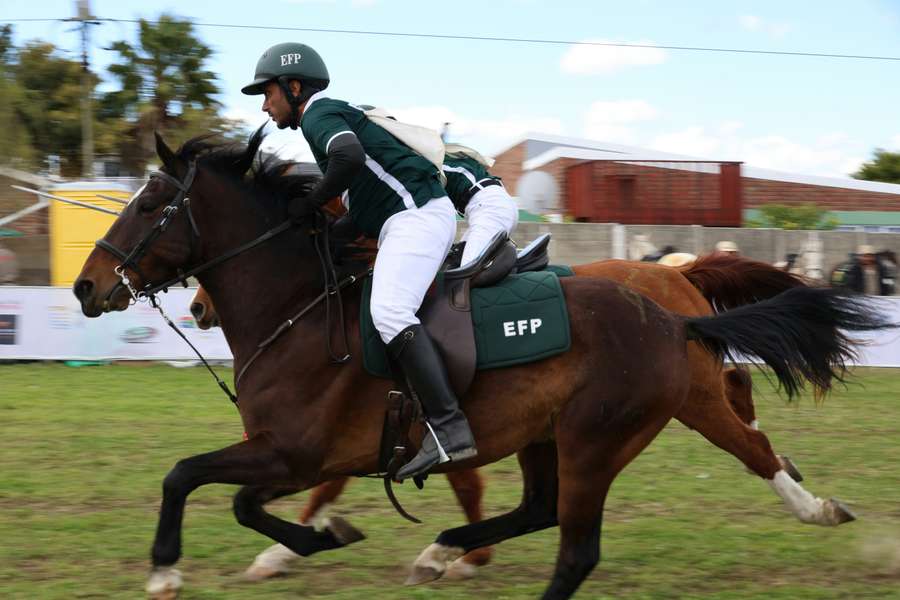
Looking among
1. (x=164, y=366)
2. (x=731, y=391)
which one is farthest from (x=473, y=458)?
(x=164, y=366)

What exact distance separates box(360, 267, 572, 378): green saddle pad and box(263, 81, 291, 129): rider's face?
0.91 m

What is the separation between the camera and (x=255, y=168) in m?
5.25

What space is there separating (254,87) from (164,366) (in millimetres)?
10542

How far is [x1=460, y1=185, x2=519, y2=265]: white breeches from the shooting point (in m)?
5.43

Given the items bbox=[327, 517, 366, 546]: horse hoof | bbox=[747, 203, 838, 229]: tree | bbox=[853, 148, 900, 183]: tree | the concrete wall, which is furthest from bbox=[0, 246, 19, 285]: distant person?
bbox=[853, 148, 900, 183]: tree

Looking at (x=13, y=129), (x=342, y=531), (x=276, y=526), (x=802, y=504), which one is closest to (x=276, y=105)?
(x=276, y=526)

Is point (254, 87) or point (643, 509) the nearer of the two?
point (254, 87)

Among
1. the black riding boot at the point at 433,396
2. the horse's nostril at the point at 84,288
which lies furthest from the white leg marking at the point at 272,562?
the horse's nostril at the point at 84,288

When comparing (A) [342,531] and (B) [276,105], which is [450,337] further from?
(B) [276,105]

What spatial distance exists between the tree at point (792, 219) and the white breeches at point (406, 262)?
22.7 meters

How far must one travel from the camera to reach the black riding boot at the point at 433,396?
4.66 metres

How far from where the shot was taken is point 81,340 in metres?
14.9

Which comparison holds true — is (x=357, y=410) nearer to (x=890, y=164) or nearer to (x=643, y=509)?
(x=643, y=509)

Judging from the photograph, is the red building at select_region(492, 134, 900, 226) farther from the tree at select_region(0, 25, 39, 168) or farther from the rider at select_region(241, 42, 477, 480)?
the rider at select_region(241, 42, 477, 480)
